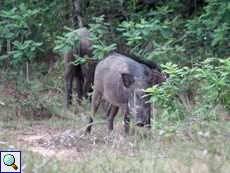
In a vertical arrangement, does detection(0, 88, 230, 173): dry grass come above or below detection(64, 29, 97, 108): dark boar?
below

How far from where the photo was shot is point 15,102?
7.21 m

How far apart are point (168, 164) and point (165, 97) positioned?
3.85 ft

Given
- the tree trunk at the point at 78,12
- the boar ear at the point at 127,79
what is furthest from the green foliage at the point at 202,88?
the tree trunk at the point at 78,12

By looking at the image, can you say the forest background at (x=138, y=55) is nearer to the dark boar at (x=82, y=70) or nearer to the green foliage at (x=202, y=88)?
the green foliage at (x=202, y=88)

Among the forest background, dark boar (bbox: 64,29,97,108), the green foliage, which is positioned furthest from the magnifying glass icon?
dark boar (bbox: 64,29,97,108)

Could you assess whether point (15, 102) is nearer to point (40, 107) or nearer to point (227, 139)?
point (40, 107)

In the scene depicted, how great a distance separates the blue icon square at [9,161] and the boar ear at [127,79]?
97.8 inches

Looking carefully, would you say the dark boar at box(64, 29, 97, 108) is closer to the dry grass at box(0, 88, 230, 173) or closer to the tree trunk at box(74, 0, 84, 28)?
the tree trunk at box(74, 0, 84, 28)

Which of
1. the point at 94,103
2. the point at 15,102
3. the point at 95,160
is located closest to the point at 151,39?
the point at 94,103

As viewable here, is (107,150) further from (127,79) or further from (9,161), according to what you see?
(127,79)

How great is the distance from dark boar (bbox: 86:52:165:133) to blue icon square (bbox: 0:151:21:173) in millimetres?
2212

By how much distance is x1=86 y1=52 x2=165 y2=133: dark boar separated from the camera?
594 cm

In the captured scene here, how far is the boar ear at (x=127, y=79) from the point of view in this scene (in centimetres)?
601

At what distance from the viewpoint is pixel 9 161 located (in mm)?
3871
